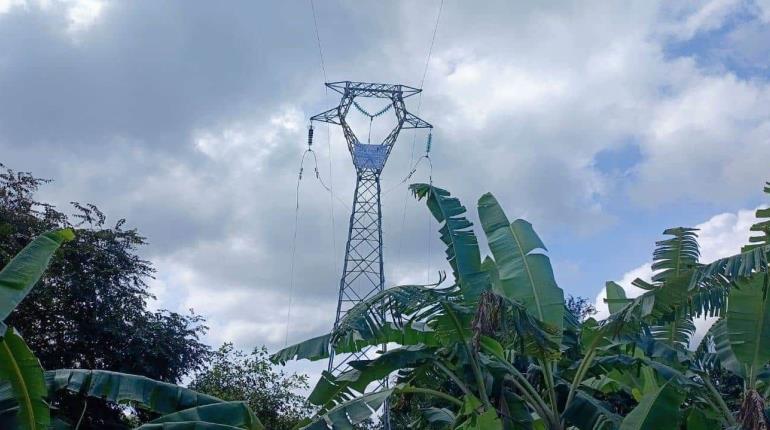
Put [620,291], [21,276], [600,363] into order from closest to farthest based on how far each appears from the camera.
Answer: [21,276]
[600,363]
[620,291]

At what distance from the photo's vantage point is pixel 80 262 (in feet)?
66.0

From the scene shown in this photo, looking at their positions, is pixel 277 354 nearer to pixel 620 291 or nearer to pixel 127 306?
pixel 620 291

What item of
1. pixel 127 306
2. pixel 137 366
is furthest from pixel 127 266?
pixel 137 366

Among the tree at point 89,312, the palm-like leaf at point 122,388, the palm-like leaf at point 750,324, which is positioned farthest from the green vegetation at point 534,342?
the tree at point 89,312

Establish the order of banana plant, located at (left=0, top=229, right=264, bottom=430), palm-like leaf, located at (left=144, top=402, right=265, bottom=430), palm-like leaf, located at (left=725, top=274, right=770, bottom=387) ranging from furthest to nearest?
palm-like leaf, located at (left=144, top=402, right=265, bottom=430), palm-like leaf, located at (left=725, top=274, right=770, bottom=387), banana plant, located at (left=0, top=229, right=264, bottom=430)

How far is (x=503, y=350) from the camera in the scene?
34.9 ft

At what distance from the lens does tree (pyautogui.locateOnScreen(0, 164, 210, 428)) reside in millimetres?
19125

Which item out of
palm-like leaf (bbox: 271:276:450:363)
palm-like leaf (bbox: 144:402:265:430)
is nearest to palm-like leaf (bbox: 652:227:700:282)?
palm-like leaf (bbox: 271:276:450:363)

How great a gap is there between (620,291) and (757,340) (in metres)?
4.27

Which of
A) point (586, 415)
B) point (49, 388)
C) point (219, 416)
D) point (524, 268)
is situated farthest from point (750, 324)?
point (49, 388)

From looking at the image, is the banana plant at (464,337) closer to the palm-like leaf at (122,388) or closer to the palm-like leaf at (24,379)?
the palm-like leaf at (122,388)

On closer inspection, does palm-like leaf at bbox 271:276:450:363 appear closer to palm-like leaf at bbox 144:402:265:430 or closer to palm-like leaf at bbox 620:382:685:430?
palm-like leaf at bbox 144:402:265:430

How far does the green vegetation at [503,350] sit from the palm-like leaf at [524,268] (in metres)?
0.02

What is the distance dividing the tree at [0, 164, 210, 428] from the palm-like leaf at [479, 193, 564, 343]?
35.3 feet
